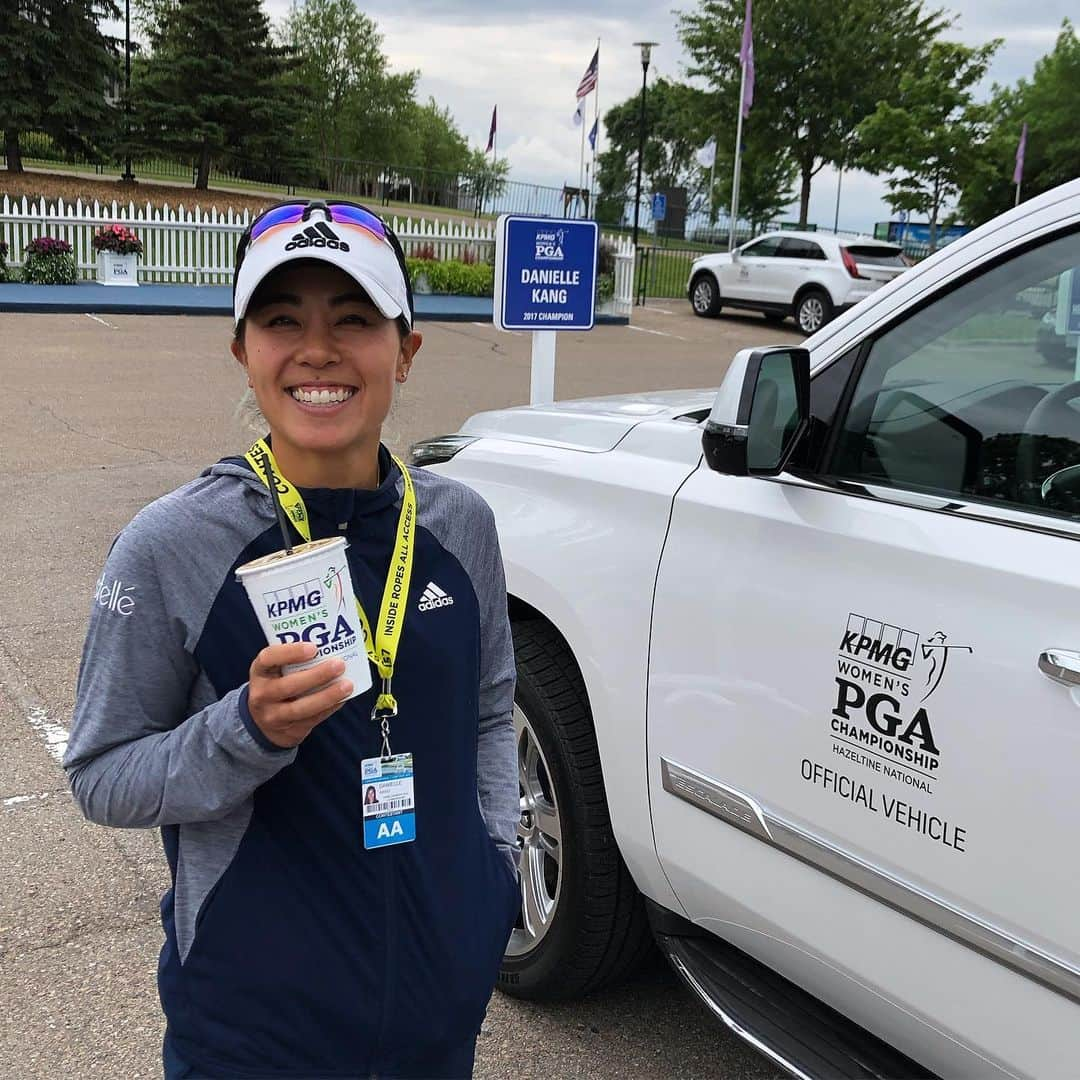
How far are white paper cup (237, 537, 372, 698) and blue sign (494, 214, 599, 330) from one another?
455 cm

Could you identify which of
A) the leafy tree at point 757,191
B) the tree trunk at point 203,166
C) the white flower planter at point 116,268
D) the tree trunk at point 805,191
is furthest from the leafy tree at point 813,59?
the white flower planter at point 116,268

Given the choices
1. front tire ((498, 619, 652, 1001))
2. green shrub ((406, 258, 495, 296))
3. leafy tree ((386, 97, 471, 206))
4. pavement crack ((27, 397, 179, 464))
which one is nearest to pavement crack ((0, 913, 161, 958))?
front tire ((498, 619, 652, 1001))

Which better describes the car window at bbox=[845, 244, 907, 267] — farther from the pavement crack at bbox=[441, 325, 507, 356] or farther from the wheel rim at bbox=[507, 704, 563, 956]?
the wheel rim at bbox=[507, 704, 563, 956]

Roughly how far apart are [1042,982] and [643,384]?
42.8 ft

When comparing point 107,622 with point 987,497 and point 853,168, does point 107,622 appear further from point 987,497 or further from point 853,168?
point 853,168

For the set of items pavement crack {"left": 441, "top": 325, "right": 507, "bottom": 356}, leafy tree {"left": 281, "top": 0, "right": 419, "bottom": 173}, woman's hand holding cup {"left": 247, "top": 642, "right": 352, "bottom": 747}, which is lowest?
pavement crack {"left": 441, "top": 325, "right": 507, "bottom": 356}

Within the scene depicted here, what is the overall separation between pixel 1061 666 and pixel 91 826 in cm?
305

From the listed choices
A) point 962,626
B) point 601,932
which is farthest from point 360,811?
point 601,932

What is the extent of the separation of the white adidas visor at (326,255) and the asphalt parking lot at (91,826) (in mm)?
262

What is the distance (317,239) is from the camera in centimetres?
145

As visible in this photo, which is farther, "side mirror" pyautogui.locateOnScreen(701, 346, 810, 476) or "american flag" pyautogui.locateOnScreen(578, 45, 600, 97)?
"american flag" pyautogui.locateOnScreen(578, 45, 600, 97)

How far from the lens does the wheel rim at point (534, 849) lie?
111 inches

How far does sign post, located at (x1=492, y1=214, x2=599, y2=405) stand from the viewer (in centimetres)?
567

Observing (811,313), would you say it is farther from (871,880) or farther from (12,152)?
(12,152)
